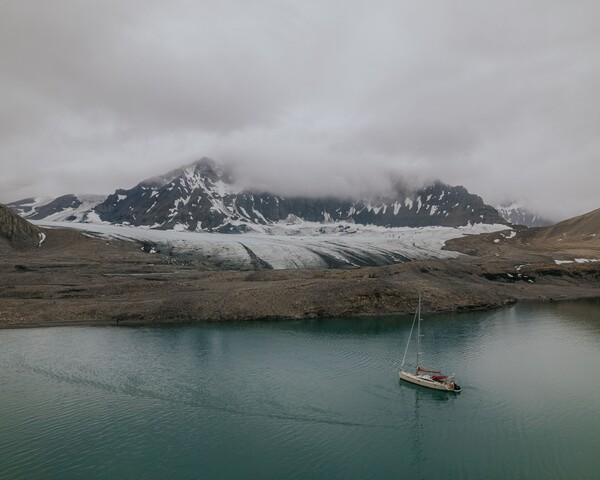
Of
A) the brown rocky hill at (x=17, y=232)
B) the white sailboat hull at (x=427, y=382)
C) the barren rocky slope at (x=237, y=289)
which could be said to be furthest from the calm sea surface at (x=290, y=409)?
the brown rocky hill at (x=17, y=232)

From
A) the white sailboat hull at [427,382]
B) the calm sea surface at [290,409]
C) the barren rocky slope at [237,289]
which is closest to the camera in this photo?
the calm sea surface at [290,409]

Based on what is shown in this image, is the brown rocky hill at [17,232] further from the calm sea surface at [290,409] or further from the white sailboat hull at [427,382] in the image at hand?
the white sailboat hull at [427,382]

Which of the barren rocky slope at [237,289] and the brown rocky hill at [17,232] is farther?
the brown rocky hill at [17,232]

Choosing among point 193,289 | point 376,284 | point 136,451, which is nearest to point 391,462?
point 136,451

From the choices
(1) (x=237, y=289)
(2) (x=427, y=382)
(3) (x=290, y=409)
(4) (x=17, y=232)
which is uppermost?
(4) (x=17, y=232)

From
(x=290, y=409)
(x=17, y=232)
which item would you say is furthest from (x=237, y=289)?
(x=17, y=232)

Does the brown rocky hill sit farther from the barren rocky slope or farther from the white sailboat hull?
the white sailboat hull

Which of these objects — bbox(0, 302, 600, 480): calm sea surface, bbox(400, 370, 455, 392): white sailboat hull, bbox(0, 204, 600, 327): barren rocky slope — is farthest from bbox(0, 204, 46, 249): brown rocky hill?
bbox(400, 370, 455, 392): white sailboat hull

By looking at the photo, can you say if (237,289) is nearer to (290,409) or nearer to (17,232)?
(290,409)
